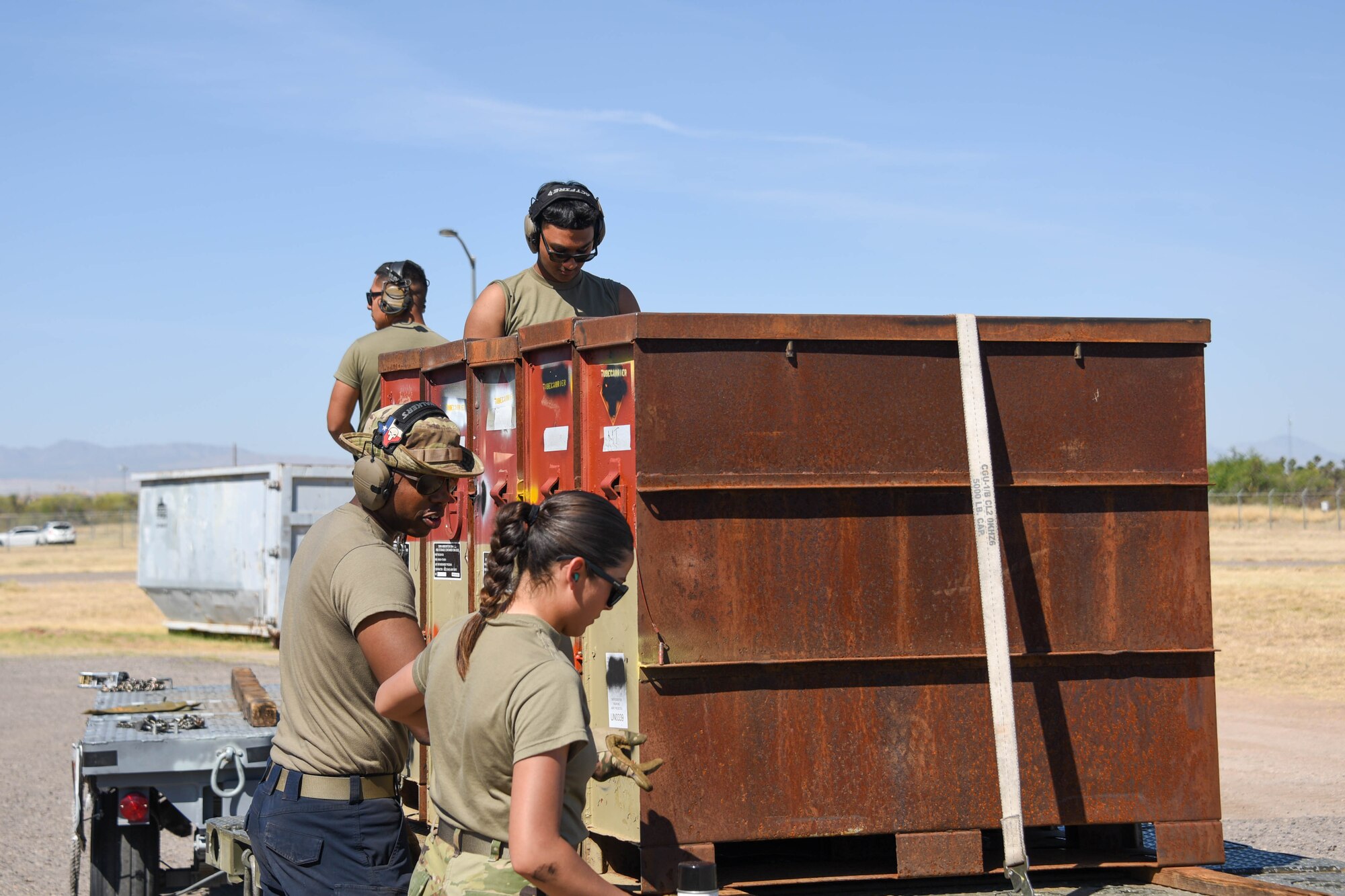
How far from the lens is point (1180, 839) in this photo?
4.57 meters

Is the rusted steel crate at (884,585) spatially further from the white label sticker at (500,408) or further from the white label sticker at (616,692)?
the white label sticker at (500,408)

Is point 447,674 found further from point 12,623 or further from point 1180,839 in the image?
point 12,623

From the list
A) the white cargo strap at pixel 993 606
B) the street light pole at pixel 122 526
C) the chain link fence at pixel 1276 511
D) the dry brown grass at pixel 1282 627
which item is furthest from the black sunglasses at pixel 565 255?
the street light pole at pixel 122 526

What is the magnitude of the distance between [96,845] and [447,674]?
14.0 feet

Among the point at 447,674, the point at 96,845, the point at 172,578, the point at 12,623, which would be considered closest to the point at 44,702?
the point at 172,578

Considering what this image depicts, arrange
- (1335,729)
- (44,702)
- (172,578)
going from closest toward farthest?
(1335,729), (44,702), (172,578)

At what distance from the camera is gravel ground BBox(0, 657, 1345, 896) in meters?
4.82

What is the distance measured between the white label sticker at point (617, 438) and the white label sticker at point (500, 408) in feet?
2.15

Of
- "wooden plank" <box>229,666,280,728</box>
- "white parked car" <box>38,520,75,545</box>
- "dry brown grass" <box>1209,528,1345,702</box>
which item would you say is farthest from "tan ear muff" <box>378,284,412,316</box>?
"white parked car" <box>38,520,75,545</box>

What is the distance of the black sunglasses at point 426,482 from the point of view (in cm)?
343

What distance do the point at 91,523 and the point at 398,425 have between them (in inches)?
4018

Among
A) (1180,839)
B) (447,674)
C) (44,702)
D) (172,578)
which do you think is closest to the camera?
(447,674)

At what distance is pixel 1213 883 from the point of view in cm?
434

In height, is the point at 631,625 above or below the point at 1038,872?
above
